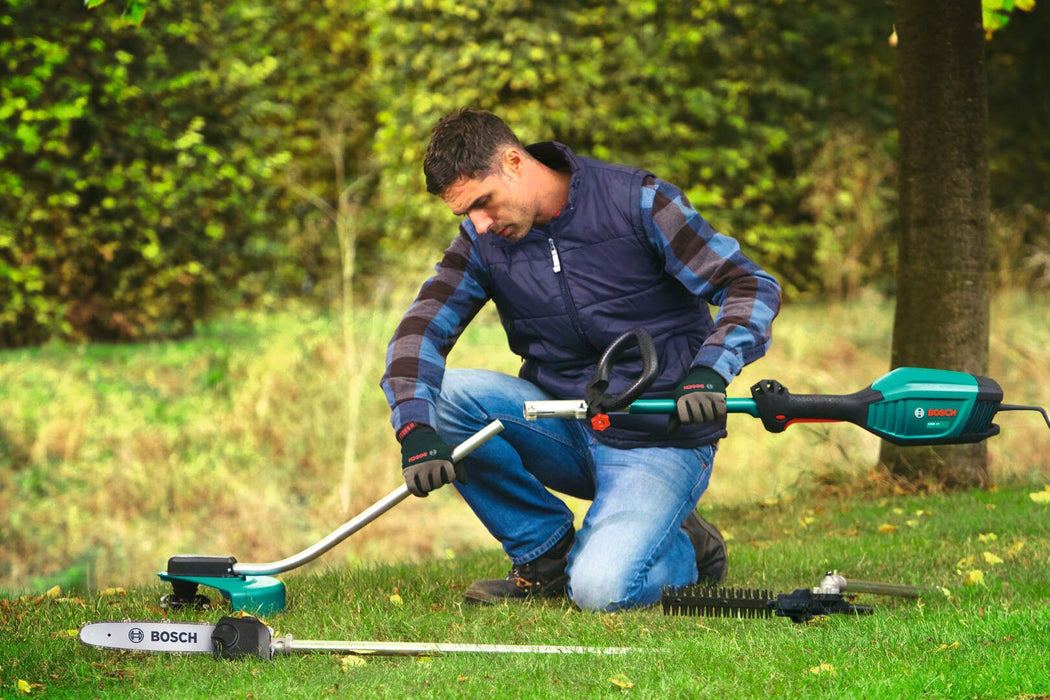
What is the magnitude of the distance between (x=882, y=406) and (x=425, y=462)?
1367 mm

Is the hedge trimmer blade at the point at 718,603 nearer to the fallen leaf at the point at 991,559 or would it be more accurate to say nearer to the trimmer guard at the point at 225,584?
the fallen leaf at the point at 991,559

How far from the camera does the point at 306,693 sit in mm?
3027

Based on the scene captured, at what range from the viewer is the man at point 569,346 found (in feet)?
12.5

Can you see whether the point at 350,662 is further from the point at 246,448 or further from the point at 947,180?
the point at 246,448

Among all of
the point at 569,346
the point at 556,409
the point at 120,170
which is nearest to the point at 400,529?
the point at 120,170

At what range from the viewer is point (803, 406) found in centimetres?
356

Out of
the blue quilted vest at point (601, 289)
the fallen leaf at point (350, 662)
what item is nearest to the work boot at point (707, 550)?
the blue quilted vest at point (601, 289)

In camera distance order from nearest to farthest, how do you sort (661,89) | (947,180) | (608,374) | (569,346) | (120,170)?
(608,374), (569,346), (947,180), (120,170), (661,89)

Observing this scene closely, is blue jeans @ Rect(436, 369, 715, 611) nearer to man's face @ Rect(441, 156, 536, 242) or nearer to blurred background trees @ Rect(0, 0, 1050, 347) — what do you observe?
man's face @ Rect(441, 156, 536, 242)

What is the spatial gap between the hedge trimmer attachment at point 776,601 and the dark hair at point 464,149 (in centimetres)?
143

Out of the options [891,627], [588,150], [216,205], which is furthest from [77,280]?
[891,627]

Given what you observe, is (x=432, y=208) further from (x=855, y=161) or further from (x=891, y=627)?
(x=891, y=627)

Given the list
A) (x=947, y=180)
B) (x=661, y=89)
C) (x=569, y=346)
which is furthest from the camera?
(x=661, y=89)

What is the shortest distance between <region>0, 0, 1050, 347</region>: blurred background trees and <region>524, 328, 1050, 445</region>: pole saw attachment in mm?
5618
